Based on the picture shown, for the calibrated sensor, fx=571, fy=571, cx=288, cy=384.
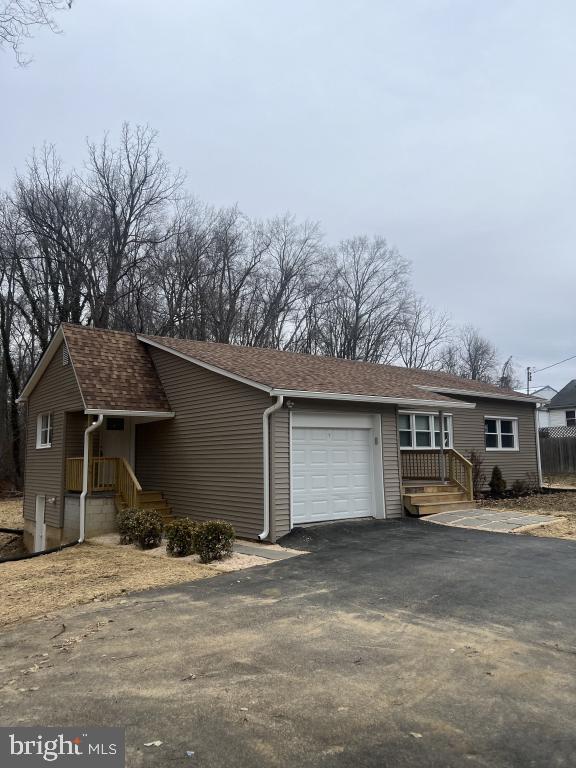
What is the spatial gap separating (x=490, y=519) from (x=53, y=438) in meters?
11.3

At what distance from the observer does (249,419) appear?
11.6 meters

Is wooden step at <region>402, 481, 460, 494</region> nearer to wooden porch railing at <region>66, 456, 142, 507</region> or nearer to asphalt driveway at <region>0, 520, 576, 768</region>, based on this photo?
asphalt driveway at <region>0, 520, 576, 768</region>

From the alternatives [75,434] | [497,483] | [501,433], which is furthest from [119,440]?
[501,433]

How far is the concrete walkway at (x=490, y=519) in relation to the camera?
11998mm

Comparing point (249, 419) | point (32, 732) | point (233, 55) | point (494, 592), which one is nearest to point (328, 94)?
Answer: point (233, 55)

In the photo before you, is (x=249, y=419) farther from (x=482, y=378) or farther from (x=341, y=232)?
(x=482, y=378)

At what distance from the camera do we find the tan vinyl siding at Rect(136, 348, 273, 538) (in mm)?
11445

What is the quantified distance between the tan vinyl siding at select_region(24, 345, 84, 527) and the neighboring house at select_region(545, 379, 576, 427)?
34.8 meters

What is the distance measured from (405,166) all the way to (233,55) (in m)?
9.01

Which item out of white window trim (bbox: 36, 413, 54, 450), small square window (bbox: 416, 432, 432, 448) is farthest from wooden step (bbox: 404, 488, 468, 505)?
white window trim (bbox: 36, 413, 54, 450)

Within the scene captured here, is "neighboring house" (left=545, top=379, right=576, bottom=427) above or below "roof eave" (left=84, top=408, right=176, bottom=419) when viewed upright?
above

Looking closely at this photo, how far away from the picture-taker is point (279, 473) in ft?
36.4

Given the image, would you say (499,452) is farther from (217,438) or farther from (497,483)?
(217,438)

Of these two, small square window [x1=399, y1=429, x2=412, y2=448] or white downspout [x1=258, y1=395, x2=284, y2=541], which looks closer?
white downspout [x1=258, y1=395, x2=284, y2=541]
